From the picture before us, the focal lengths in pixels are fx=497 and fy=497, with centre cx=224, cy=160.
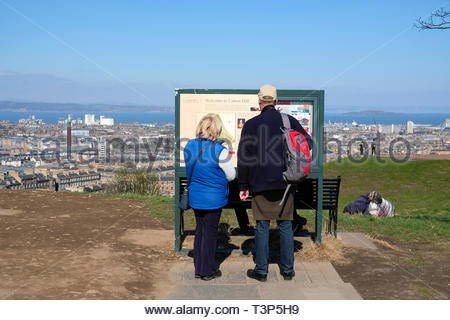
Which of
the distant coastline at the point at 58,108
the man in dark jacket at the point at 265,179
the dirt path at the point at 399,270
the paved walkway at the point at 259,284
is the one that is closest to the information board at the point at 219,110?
the man in dark jacket at the point at 265,179

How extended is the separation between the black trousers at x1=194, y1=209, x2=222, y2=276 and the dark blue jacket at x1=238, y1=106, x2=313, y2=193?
0.45m

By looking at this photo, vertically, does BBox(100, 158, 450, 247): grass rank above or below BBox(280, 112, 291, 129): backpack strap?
below

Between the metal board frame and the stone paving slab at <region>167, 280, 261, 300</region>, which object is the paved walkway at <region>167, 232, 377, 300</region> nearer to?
the stone paving slab at <region>167, 280, 261, 300</region>

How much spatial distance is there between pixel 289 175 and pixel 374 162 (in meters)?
20.5

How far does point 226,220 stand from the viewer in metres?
8.70

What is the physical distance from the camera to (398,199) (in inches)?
641

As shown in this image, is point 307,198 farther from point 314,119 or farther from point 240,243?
point 314,119

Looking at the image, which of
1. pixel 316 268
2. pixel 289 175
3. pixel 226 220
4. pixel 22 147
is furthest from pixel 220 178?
pixel 22 147

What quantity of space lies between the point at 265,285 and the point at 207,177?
1.23 meters

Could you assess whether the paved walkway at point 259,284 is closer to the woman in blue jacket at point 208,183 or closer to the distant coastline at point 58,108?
the woman in blue jacket at point 208,183

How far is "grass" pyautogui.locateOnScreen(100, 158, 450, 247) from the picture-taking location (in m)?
8.15

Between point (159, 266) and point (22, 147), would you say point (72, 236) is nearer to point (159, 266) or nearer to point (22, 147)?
point (159, 266)

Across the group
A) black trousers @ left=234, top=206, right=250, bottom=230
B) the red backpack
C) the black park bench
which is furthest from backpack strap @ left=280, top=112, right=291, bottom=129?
black trousers @ left=234, top=206, right=250, bottom=230

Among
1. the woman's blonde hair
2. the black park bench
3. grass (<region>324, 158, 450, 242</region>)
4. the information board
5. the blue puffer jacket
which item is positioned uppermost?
the information board
